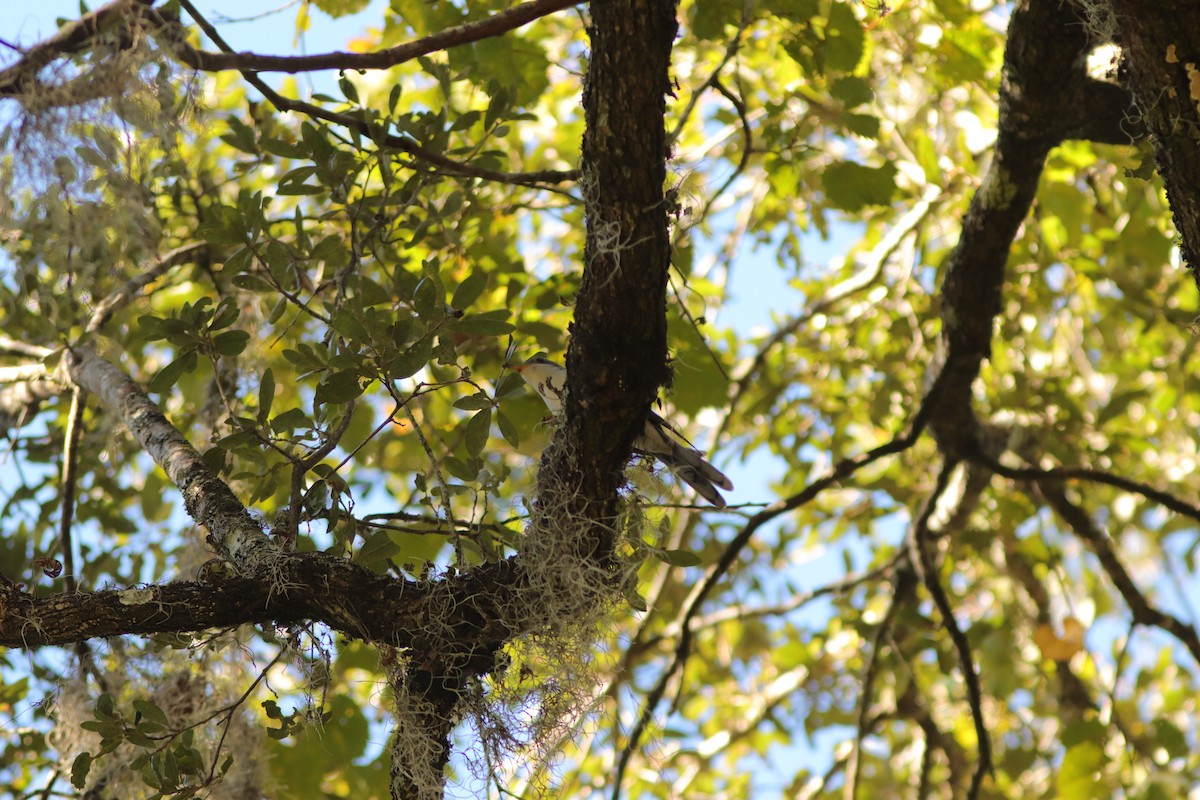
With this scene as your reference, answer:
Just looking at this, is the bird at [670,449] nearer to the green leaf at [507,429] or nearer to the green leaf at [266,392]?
the green leaf at [507,429]

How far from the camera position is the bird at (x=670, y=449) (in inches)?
79.8

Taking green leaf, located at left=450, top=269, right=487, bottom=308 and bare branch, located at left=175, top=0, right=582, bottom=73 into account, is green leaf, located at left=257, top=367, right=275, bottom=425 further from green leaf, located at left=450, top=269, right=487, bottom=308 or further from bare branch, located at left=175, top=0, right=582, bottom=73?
bare branch, located at left=175, top=0, right=582, bottom=73

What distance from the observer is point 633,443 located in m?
1.84

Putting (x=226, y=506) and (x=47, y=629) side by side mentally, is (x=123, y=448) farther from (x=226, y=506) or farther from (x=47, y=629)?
(x=47, y=629)

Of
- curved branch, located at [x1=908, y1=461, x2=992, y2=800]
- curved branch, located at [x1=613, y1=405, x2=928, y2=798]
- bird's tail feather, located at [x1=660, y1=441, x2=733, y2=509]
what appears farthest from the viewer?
curved branch, located at [x1=908, y1=461, x2=992, y2=800]

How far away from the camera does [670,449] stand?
7.23 ft

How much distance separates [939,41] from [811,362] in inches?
53.1

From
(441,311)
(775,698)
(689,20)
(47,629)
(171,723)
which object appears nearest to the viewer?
(47,629)

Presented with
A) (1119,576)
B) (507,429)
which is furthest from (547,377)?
(1119,576)

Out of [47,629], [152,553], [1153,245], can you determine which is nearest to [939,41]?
[1153,245]

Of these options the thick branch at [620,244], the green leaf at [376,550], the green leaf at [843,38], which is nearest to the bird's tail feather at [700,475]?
the thick branch at [620,244]

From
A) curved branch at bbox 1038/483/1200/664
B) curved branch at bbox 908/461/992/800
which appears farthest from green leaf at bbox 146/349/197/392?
curved branch at bbox 1038/483/1200/664

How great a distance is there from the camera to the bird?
2027mm

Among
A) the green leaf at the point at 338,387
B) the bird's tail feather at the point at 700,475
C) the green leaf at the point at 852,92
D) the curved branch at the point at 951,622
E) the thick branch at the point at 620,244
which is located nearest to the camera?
the thick branch at the point at 620,244
